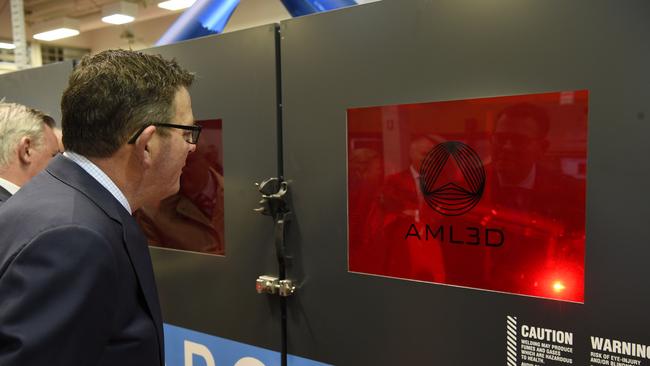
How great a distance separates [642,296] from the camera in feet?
2.90

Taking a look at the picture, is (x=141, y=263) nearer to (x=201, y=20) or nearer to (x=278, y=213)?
(x=278, y=213)

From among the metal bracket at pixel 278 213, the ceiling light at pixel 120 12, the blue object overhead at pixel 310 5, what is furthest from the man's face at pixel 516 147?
the ceiling light at pixel 120 12

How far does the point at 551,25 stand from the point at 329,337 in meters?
0.90

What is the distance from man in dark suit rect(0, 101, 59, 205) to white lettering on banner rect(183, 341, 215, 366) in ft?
2.51

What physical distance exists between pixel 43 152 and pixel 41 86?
41 centimetres

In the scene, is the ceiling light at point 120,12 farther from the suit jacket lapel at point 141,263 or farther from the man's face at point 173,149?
the suit jacket lapel at point 141,263

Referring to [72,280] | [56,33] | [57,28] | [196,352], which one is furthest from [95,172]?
[56,33]

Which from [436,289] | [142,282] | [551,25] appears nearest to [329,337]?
[436,289]

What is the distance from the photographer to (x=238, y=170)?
1406mm

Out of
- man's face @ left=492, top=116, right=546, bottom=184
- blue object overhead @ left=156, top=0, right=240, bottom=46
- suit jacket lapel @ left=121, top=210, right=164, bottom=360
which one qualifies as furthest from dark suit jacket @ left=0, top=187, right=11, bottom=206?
man's face @ left=492, top=116, right=546, bottom=184

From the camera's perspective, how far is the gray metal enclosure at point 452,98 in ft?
2.90

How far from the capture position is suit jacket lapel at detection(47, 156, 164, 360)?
780 millimetres

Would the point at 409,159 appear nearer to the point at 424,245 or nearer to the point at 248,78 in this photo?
the point at 424,245

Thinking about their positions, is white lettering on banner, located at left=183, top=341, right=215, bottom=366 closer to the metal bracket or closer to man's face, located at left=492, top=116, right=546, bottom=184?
the metal bracket
